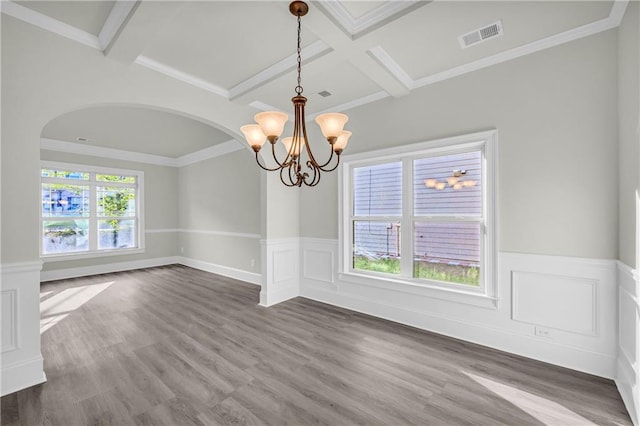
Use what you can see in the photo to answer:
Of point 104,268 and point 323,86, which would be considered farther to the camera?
point 104,268

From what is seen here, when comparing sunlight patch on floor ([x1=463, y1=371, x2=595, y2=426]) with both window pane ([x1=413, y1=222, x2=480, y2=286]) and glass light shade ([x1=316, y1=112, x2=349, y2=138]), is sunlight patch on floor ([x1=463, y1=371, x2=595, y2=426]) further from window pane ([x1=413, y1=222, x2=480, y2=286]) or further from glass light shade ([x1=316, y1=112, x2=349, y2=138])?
glass light shade ([x1=316, y1=112, x2=349, y2=138])

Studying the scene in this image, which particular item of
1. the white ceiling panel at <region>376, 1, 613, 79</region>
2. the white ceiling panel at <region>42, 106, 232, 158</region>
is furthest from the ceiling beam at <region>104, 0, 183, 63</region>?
the white ceiling panel at <region>42, 106, 232, 158</region>

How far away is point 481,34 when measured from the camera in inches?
94.9

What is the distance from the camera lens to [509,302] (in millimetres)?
2701

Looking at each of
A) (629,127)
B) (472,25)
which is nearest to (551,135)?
(629,127)

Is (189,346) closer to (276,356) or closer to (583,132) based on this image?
(276,356)

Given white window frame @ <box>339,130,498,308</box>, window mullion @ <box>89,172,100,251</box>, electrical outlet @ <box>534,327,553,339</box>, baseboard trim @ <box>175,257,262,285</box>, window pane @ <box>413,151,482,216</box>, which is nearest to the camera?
electrical outlet @ <box>534,327,553,339</box>

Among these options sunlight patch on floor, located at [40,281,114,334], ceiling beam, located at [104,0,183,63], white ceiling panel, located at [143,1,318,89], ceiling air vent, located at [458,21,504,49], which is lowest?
sunlight patch on floor, located at [40,281,114,334]

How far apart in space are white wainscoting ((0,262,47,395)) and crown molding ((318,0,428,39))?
9.94 feet

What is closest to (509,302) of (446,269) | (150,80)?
(446,269)

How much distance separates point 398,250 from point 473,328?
3.78ft

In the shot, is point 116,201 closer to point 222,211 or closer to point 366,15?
point 222,211

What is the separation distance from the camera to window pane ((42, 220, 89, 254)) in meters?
5.68

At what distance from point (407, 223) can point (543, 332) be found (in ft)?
5.37
